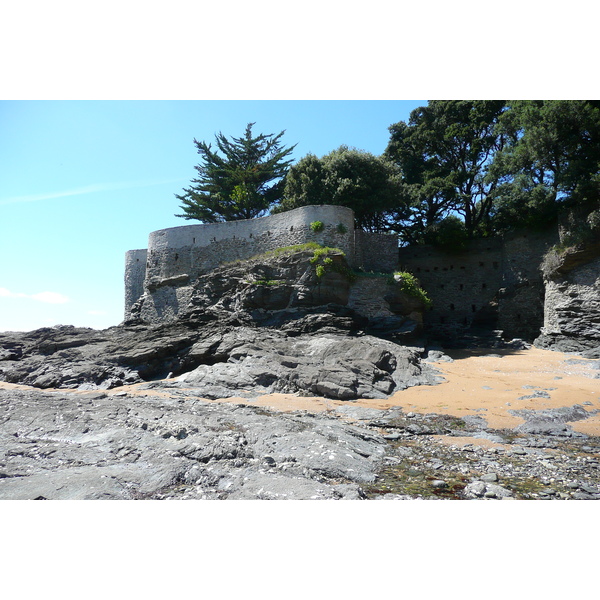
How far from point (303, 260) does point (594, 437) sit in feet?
35.2

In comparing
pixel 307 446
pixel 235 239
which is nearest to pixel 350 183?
Answer: pixel 235 239

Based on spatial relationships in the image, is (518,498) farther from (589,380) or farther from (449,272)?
(449,272)

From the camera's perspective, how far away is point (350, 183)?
19984 mm

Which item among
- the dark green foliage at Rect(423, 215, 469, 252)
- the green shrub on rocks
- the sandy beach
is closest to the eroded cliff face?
the sandy beach

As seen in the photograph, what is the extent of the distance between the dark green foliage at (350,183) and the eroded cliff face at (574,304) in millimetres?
7925

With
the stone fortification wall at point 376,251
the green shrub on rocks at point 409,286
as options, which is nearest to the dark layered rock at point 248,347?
the green shrub on rocks at point 409,286

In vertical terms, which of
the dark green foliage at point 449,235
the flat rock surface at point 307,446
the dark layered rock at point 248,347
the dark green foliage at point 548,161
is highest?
the dark green foliage at point 548,161

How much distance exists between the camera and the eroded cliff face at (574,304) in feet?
48.4

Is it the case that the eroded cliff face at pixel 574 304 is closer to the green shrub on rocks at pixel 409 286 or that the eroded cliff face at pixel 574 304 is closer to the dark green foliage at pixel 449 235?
the green shrub on rocks at pixel 409 286

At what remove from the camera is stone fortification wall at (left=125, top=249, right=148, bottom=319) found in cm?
2136

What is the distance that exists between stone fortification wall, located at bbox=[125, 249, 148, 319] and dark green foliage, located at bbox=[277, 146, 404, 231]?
25.9ft

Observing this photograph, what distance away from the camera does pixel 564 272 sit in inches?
628

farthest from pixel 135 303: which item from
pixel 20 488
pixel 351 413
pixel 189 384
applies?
pixel 20 488

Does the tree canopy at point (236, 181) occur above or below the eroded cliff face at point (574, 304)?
above
